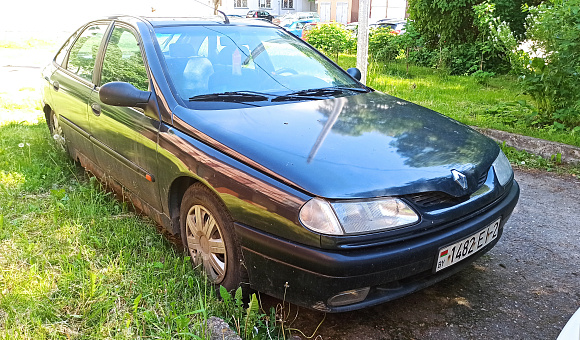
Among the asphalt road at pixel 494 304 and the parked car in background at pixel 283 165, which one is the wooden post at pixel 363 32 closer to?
the parked car in background at pixel 283 165

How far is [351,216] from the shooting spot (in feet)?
6.47

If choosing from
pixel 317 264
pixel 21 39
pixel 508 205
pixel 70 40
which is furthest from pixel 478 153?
pixel 21 39

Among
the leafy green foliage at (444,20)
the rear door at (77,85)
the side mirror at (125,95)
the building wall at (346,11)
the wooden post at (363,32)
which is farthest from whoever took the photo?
the building wall at (346,11)

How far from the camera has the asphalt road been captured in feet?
7.68

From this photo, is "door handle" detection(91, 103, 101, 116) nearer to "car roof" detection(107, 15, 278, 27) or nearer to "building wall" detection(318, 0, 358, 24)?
"car roof" detection(107, 15, 278, 27)

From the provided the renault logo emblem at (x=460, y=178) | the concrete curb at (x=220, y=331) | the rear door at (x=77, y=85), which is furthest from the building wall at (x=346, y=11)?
the concrete curb at (x=220, y=331)

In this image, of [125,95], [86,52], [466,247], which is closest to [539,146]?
[466,247]

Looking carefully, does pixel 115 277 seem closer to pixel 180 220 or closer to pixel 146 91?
pixel 180 220

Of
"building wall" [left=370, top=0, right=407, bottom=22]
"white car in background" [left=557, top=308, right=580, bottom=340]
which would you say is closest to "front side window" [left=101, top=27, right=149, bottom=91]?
"white car in background" [left=557, top=308, right=580, bottom=340]

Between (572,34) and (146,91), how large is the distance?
4.17 m

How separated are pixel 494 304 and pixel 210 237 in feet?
5.08

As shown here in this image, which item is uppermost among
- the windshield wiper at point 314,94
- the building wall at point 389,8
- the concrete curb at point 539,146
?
the building wall at point 389,8

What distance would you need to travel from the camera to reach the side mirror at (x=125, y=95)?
2732mm

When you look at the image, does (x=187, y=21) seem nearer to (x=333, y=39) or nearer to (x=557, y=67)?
(x=557, y=67)
